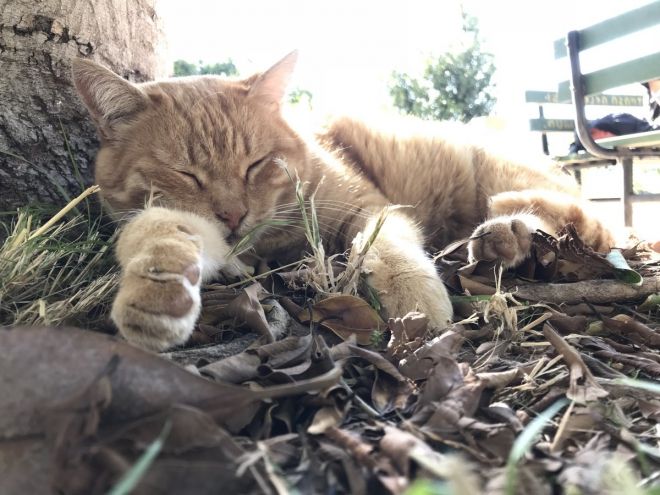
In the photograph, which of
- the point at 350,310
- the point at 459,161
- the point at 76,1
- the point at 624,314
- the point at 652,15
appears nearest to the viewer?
the point at 350,310

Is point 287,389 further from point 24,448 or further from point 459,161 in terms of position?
point 459,161

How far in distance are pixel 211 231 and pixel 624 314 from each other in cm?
129

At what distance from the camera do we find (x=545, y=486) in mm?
733

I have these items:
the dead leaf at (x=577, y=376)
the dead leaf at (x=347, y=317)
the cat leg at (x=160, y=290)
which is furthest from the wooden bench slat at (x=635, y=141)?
the cat leg at (x=160, y=290)

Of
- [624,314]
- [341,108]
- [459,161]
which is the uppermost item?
[341,108]

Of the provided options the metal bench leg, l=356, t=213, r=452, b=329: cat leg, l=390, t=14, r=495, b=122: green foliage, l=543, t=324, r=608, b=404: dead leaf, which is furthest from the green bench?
l=390, t=14, r=495, b=122: green foliage

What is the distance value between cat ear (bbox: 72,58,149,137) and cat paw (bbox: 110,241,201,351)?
87 centimetres

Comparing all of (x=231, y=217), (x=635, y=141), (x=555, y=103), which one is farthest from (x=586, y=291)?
(x=555, y=103)

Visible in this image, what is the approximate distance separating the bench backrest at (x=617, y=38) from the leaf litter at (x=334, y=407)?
301cm

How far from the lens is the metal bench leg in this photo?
437 centimetres

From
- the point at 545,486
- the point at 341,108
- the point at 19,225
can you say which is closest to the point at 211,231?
the point at 19,225

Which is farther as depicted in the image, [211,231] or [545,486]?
[211,231]

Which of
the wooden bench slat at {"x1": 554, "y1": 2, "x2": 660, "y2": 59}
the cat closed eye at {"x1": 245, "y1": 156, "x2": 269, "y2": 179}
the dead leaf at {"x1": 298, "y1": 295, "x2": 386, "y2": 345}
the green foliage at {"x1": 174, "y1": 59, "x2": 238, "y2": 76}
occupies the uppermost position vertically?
the green foliage at {"x1": 174, "y1": 59, "x2": 238, "y2": 76}

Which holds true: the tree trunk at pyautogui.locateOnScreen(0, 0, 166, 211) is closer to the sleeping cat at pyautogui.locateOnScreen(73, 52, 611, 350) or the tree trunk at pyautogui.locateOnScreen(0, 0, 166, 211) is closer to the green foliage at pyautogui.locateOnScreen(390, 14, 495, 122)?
the sleeping cat at pyautogui.locateOnScreen(73, 52, 611, 350)
